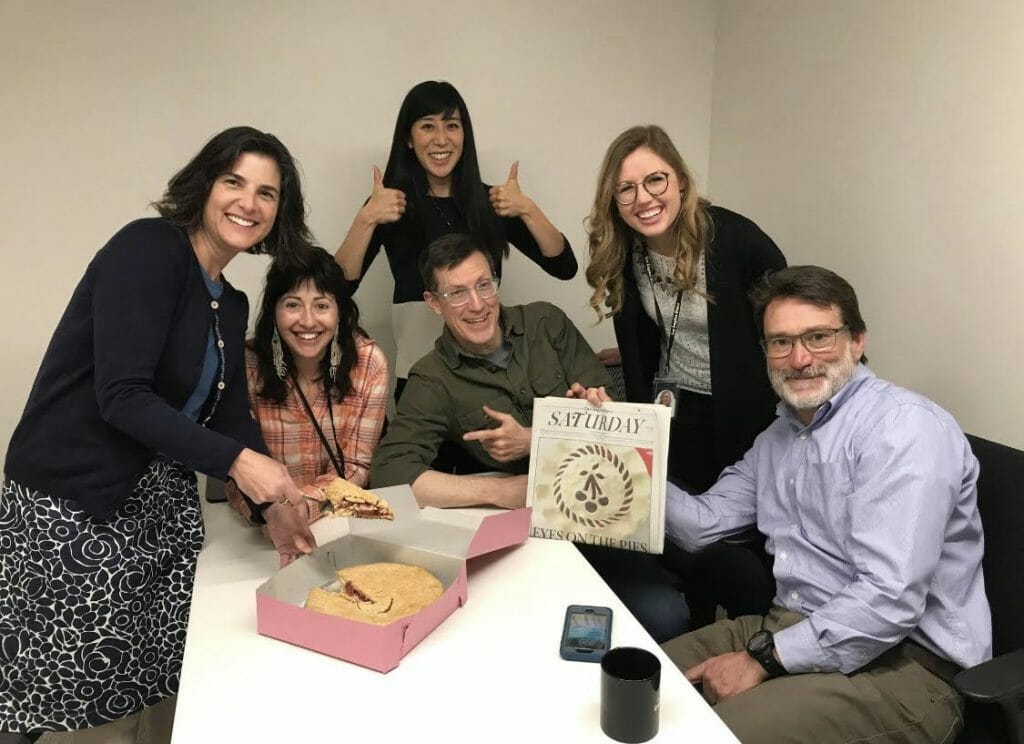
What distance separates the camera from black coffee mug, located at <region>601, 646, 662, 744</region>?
1.04 metres

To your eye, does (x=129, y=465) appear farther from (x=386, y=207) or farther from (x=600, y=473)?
(x=386, y=207)

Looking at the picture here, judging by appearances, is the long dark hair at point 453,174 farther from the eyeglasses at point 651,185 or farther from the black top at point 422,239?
the eyeglasses at point 651,185

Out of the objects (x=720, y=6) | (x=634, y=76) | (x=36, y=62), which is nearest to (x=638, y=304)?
(x=634, y=76)

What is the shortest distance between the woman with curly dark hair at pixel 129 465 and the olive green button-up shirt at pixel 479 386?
416 mm

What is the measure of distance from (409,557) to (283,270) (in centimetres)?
87

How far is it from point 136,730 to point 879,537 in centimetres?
177

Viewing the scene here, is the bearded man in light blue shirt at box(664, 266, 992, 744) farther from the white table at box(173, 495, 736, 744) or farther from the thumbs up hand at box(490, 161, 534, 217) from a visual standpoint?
the thumbs up hand at box(490, 161, 534, 217)

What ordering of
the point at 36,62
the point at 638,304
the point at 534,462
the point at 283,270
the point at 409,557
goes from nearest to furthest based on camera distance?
the point at 409,557 → the point at 534,462 → the point at 283,270 → the point at 638,304 → the point at 36,62

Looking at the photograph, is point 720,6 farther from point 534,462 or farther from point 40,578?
point 40,578

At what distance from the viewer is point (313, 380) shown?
211 centimetres

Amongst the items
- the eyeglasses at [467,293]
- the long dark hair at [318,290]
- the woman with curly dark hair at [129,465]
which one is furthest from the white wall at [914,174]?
Result: the woman with curly dark hair at [129,465]

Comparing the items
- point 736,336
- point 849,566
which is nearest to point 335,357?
point 736,336

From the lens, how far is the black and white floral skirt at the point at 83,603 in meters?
1.58

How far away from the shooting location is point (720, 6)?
3322 millimetres
